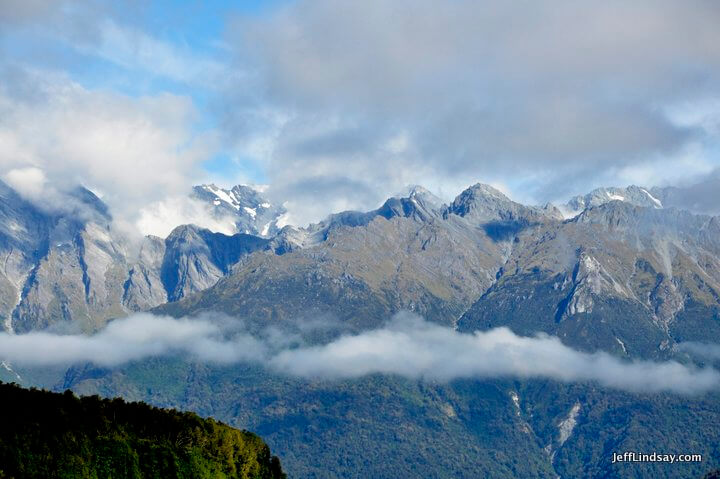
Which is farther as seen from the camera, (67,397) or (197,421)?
(197,421)

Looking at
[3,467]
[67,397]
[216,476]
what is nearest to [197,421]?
[216,476]

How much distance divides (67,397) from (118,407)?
1239 centimetres

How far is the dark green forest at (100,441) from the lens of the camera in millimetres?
154625

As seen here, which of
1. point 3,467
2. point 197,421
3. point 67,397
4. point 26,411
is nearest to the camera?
point 3,467

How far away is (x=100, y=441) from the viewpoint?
169 meters

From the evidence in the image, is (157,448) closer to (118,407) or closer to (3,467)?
(118,407)

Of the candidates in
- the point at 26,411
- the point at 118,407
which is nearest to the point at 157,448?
the point at 118,407

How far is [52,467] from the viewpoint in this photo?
6122 inches

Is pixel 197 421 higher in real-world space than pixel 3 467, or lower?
higher

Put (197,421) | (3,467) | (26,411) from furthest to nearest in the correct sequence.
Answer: (197,421)
(26,411)
(3,467)

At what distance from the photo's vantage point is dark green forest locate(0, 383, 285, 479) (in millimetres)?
154625

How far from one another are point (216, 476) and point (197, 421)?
14.0 metres

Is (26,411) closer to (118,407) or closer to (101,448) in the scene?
(101,448)

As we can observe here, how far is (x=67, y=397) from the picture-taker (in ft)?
582
